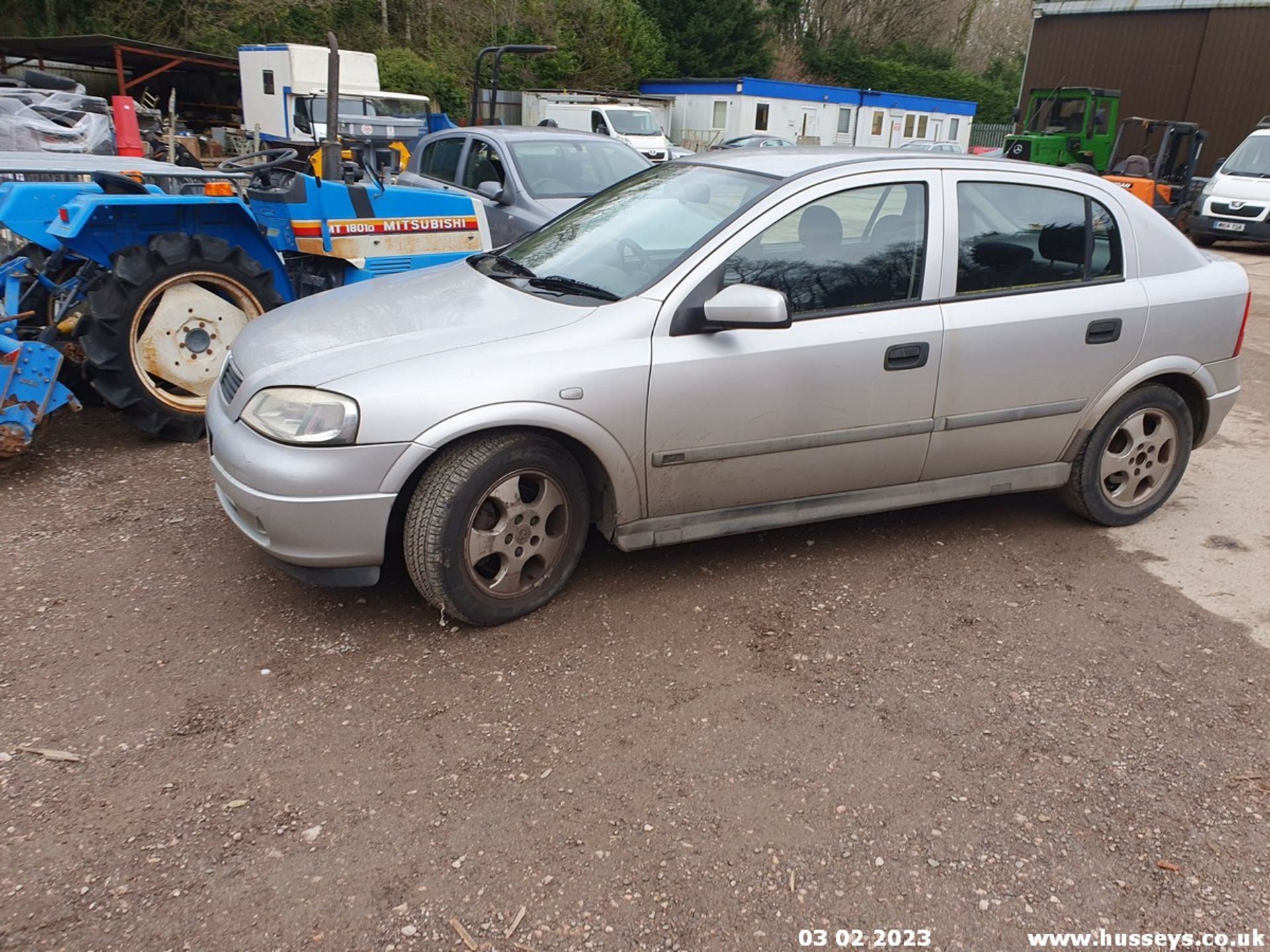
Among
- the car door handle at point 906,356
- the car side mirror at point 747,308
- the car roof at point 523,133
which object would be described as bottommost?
the car door handle at point 906,356

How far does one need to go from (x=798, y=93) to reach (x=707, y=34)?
15.3 feet

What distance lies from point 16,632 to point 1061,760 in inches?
141

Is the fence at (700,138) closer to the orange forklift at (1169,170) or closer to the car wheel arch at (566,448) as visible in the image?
the orange forklift at (1169,170)

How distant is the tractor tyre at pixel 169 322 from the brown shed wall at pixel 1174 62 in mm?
27178

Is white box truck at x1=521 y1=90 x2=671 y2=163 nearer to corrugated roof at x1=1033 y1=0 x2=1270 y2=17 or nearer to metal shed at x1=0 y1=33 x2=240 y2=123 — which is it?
metal shed at x1=0 y1=33 x2=240 y2=123

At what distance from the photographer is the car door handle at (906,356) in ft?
12.8

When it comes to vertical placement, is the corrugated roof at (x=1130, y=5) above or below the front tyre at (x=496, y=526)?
above

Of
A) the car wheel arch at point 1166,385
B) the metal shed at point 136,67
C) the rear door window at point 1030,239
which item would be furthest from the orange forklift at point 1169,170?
the metal shed at point 136,67

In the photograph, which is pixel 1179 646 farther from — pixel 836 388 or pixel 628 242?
pixel 628 242

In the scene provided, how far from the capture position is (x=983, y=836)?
9.04 ft

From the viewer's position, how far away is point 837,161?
159 inches

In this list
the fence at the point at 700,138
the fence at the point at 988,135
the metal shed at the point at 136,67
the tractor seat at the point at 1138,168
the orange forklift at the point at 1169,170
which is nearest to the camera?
the orange forklift at the point at 1169,170

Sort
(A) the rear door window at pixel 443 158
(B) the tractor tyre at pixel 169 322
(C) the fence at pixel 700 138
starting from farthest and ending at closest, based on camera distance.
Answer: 1. (C) the fence at pixel 700 138
2. (A) the rear door window at pixel 443 158
3. (B) the tractor tyre at pixel 169 322
